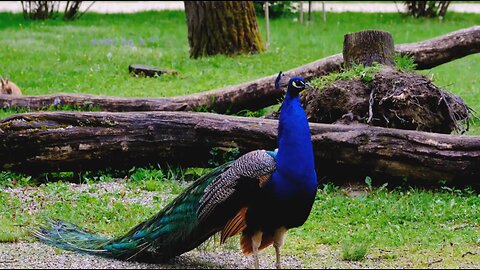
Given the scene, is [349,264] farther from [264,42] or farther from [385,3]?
[385,3]

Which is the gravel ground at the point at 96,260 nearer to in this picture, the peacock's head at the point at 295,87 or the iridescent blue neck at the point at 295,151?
the iridescent blue neck at the point at 295,151

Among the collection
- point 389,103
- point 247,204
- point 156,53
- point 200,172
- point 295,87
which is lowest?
point 156,53

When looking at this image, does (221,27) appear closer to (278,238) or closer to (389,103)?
(389,103)

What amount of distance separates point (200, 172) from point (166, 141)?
0.57 meters

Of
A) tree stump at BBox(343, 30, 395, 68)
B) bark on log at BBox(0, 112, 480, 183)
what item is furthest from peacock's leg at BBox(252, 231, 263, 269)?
tree stump at BBox(343, 30, 395, 68)

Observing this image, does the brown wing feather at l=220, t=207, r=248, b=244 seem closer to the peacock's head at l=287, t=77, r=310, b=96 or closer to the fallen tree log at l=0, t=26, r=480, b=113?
the peacock's head at l=287, t=77, r=310, b=96

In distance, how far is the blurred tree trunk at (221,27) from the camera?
15.0 metres

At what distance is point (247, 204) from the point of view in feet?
18.8

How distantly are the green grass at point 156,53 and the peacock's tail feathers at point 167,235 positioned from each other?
4574 mm

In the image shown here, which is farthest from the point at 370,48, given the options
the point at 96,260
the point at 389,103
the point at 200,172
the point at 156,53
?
the point at 156,53

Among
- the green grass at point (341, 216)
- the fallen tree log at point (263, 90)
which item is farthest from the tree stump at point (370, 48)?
the green grass at point (341, 216)

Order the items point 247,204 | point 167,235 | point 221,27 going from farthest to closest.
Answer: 1. point 221,27
2. point 167,235
3. point 247,204

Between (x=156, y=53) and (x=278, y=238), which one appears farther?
(x=156, y=53)

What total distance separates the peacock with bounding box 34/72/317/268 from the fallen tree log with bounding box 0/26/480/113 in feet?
13.2
